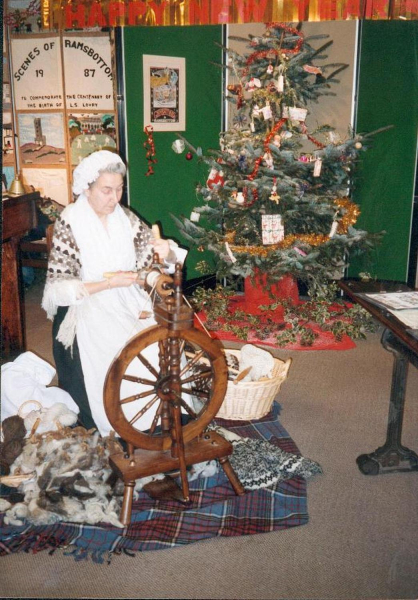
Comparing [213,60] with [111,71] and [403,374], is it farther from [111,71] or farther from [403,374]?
[403,374]

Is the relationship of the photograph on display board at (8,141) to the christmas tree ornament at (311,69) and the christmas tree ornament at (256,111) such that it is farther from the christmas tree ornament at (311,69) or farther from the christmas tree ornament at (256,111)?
the christmas tree ornament at (311,69)

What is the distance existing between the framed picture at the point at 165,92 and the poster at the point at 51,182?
121 cm

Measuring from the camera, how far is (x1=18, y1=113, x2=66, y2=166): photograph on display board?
17.5 ft

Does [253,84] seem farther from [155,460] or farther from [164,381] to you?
[155,460]

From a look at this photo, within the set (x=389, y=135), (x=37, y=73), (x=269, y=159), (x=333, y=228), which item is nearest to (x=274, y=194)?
(x=269, y=159)

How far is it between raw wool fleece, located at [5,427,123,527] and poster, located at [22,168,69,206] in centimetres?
340

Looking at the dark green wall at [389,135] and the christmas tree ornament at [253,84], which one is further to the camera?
the dark green wall at [389,135]

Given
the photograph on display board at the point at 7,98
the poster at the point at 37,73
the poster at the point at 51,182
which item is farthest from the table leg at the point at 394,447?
the photograph on display board at the point at 7,98

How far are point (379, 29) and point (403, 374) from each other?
11.1 feet

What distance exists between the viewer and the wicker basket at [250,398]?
9.77 feet

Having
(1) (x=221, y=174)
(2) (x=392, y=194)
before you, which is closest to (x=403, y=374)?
(1) (x=221, y=174)

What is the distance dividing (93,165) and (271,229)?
1954 mm

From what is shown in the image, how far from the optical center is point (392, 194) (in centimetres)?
519

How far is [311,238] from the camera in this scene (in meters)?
4.45
